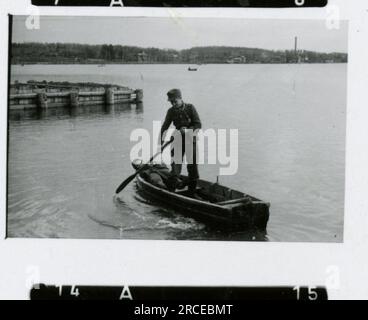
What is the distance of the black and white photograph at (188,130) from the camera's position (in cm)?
312

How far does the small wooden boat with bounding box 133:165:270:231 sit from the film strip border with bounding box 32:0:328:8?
102 centimetres

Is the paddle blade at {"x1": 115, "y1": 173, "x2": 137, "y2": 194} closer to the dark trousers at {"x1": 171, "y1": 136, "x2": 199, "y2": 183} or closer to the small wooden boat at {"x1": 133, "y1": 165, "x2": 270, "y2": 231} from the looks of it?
the small wooden boat at {"x1": 133, "y1": 165, "x2": 270, "y2": 231}

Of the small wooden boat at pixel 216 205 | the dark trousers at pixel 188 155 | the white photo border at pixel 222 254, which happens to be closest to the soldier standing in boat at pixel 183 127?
the dark trousers at pixel 188 155

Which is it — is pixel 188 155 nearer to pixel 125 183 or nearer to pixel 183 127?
pixel 183 127

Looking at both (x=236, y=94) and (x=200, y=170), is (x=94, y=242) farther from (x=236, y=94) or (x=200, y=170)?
(x=236, y=94)

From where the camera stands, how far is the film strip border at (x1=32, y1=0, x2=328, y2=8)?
10.1 ft

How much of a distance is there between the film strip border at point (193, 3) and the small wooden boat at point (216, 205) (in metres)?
1.02

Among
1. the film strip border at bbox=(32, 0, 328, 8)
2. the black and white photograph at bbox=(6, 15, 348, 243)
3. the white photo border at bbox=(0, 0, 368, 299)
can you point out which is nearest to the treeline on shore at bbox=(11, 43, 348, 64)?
the black and white photograph at bbox=(6, 15, 348, 243)

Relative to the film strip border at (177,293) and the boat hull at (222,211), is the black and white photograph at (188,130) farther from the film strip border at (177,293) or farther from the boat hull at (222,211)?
the film strip border at (177,293)

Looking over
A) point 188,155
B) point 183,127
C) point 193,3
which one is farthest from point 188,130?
point 193,3

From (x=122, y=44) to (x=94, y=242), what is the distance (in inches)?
45.8

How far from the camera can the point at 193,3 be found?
3.08m

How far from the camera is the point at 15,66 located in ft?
10.3

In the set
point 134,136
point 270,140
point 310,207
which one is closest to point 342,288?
point 310,207
